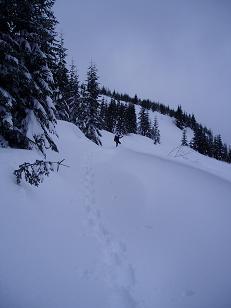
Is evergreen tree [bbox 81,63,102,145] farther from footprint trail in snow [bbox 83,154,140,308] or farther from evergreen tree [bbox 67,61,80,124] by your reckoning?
footprint trail in snow [bbox 83,154,140,308]

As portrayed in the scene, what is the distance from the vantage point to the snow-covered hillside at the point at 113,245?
13.5 ft

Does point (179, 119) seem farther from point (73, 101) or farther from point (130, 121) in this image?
point (73, 101)

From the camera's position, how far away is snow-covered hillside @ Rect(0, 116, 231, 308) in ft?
13.5

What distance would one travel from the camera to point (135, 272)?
520 cm

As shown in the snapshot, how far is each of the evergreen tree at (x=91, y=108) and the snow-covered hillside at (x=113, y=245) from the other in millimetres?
23652

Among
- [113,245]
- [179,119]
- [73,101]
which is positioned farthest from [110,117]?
[113,245]

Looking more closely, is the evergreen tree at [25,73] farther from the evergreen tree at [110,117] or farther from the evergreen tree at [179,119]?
the evergreen tree at [179,119]

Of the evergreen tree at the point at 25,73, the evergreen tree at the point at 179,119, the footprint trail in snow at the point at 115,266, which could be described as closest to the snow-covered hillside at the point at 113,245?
the footprint trail in snow at the point at 115,266

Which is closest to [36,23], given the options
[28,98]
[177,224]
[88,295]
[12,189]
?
[28,98]

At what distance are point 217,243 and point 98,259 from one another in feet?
9.79

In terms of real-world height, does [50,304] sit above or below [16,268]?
below

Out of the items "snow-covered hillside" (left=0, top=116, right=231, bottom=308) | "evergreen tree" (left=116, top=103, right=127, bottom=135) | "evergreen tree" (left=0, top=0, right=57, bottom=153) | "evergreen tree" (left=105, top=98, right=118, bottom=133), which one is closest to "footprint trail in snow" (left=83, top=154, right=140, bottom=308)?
"snow-covered hillside" (left=0, top=116, right=231, bottom=308)

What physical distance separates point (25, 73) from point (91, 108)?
78.7 feet

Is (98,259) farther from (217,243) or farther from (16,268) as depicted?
(217,243)
